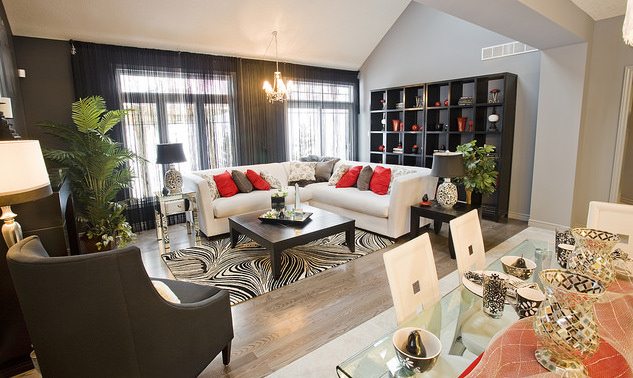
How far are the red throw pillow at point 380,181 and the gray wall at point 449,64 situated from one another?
6.81ft

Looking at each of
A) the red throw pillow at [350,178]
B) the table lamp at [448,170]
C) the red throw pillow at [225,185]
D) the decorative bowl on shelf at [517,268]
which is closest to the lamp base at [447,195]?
the table lamp at [448,170]

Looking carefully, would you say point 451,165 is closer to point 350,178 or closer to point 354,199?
point 354,199

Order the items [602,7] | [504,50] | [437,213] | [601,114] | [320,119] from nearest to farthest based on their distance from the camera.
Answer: [602,7] → [437,213] → [601,114] → [504,50] → [320,119]

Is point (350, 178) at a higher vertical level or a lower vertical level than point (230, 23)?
lower

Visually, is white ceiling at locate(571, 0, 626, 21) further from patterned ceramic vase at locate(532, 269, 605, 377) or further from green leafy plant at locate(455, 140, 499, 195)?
patterned ceramic vase at locate(532, 269, 605, 377)

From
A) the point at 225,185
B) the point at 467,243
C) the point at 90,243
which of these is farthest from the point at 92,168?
the point at 467,243

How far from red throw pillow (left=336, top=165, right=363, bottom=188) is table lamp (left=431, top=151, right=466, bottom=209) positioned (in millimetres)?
1444

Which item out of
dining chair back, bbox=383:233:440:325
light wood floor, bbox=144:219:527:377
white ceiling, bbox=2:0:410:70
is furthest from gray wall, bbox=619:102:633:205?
dining chair back, bbox=383:233:440:325

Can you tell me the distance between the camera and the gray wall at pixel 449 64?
485 cm

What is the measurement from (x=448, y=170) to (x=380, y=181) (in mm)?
1101

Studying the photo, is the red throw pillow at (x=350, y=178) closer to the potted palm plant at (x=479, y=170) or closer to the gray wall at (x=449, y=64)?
the potted palm plant at (x=479, y=170)

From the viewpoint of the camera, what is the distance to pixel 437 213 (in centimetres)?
383

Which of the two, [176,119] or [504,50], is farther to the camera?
[176,119]

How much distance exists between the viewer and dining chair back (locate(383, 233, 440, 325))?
4.71 feet
